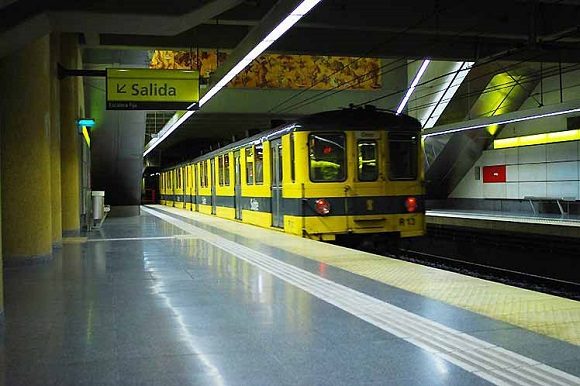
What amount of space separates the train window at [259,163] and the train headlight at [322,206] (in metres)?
2.87

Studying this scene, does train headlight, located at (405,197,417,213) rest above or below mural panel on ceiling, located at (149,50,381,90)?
below

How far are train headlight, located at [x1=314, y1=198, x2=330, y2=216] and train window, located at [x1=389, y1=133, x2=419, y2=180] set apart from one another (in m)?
1.32

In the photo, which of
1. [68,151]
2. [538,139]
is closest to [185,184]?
[68,151]

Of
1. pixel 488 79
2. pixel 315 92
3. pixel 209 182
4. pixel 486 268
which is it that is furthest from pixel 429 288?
pixel 315 92

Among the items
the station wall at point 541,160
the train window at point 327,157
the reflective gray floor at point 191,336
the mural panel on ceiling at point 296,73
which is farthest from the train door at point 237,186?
the station wall at point 541,160

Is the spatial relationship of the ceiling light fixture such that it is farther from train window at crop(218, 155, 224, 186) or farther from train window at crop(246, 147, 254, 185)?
train window at crop(218, 155, 224, 186)

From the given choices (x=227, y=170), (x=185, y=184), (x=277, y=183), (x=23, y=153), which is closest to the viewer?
(x=23, y=153)

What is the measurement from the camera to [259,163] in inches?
519

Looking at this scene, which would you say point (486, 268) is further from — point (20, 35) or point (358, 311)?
point (20, 35)

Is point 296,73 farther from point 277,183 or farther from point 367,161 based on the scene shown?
point 367,161

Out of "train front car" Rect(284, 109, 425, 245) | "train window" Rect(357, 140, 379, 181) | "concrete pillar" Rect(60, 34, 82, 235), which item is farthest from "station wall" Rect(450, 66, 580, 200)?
"concrete pillar" Rect(60, 34, 82, 235)

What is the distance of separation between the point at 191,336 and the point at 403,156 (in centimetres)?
726

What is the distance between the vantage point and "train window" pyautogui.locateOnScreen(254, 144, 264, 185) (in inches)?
505

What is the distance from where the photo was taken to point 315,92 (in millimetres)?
22516
